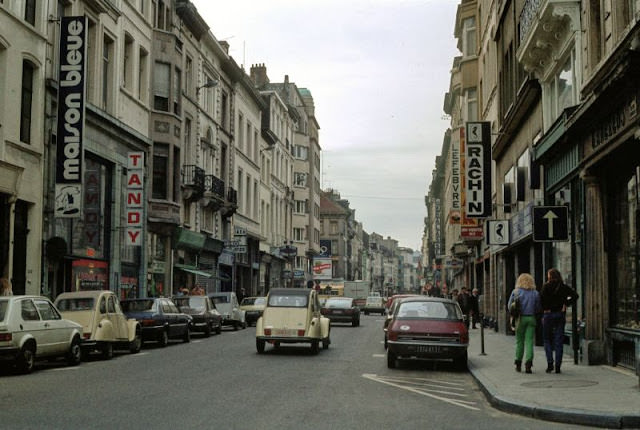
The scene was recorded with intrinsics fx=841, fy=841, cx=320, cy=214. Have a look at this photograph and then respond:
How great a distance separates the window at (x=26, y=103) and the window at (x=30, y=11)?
1354 mm

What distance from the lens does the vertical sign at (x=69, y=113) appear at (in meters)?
25.8

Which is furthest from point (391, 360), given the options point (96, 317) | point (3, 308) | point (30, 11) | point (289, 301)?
point (30, 11)

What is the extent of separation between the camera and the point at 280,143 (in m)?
72.8

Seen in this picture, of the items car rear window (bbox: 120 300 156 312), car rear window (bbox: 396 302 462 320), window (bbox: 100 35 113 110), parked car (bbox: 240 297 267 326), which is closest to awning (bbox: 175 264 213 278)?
parked car (bbox: 240 297 267 326)

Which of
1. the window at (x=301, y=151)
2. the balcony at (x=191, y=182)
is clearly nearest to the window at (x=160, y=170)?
the balcony at (x=191, y=182)

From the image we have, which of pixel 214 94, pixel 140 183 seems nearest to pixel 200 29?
pixel 214 94

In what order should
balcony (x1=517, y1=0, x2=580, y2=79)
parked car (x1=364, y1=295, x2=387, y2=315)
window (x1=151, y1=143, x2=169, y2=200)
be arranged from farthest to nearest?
parked car (x1=364, y1=295, x2=387, y2=315) < window (x1=151, y1=143, x2=169, y2=200) < balcony (x1=517, y1=0, x2=580, y2=79)

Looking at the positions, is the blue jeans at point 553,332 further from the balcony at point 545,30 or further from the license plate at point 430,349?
the balcony at point 545,30

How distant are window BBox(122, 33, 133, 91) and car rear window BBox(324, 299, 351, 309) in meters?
13.6

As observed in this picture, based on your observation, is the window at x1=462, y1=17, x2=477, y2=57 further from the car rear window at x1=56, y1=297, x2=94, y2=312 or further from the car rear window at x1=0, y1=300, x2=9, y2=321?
the car rear window at x1=0, y1=300, x2=9, y2=321

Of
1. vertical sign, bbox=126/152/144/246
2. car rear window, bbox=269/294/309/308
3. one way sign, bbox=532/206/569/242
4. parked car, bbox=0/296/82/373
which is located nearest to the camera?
parked car, bbox=0/296/82/373

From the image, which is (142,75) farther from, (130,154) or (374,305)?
(374,305)

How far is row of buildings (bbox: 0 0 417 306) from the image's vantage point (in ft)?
82.7

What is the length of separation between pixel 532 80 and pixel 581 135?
20.2 feet
